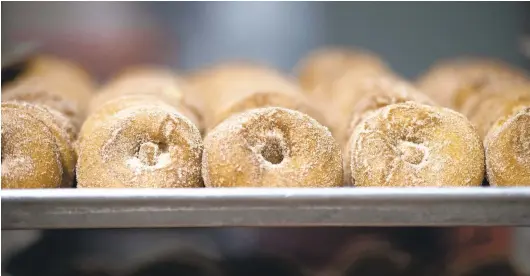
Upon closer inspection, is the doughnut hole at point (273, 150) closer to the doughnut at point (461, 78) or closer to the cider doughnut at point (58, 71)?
the doughnut at point (461, 78)

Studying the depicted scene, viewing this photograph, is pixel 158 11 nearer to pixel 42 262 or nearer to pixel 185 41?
pixel 185 41

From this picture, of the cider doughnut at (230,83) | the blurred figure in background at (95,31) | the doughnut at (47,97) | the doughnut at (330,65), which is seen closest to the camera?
the doughnut at (47,97)

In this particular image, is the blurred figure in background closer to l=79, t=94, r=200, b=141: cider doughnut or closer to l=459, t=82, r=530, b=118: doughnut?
l=79, t=94, r=200, b=141: cider doughnut

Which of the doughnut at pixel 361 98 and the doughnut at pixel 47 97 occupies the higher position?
the doughnut at pixel 361 98

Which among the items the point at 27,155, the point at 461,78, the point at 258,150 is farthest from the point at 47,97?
the point at 461,78

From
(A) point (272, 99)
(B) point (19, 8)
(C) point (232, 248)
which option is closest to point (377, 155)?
(A) point (272, 99)

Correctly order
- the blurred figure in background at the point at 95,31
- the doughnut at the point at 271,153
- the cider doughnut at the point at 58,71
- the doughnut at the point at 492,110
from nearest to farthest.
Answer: the doughnut at the point at 271,153
the doughnut at the point at 492,110
the cider doughnut at the point at 58,71
the blurred figure in background at the point at 95,31

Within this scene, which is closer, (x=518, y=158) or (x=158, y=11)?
(x=518, y=158)

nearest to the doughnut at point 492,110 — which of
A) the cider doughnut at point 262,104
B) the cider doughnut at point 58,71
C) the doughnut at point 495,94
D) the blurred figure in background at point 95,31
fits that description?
the doughnut at point 495,94
